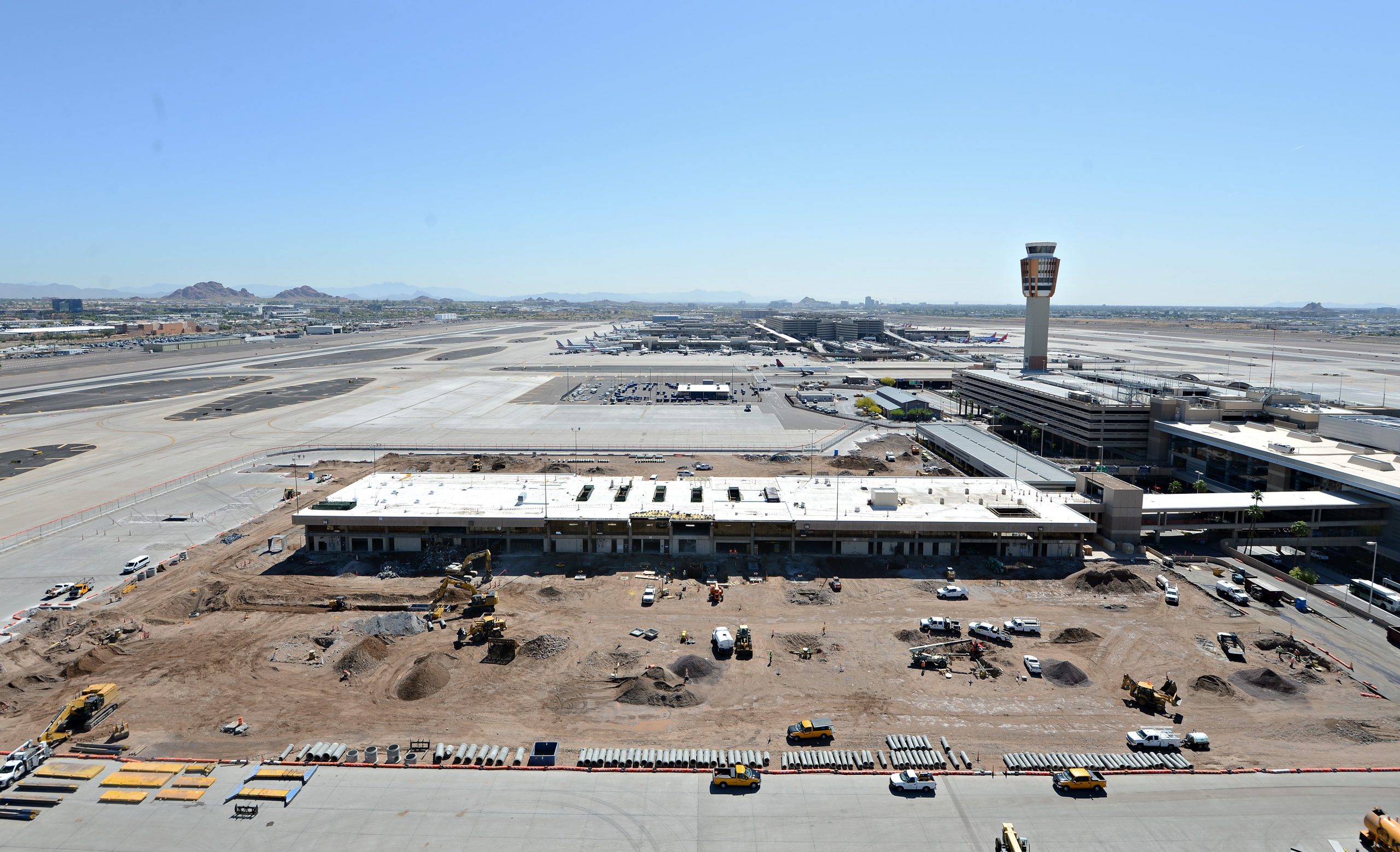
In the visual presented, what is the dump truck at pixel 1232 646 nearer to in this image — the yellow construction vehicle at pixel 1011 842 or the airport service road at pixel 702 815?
the airport service road at pixel 702 815

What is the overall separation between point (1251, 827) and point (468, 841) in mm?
32112

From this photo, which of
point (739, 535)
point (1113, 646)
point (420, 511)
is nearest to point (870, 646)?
point (1113, 646)

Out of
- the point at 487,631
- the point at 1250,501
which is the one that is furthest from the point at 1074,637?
the point at 487,631

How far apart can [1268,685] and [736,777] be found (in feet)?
105

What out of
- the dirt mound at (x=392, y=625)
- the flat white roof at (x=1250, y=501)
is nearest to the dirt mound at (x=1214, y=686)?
the flat white roof at (x=1250, y=501)

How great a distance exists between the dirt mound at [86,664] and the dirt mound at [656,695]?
31.3m

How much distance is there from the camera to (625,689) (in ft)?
136

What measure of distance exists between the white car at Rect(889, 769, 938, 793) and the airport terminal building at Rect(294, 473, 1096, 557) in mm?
32052

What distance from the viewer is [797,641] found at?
48.1m

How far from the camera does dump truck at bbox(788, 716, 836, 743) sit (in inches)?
1448

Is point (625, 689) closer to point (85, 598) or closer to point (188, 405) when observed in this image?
point (85, 598)

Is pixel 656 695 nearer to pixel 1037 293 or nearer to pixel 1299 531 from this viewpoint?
pixel 1299 531

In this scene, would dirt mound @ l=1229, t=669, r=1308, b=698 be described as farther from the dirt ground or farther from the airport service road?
the airport service road

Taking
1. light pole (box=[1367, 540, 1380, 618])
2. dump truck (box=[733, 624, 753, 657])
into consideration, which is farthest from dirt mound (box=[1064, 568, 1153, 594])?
dump truck (box=[733, 624, 753, 657])
